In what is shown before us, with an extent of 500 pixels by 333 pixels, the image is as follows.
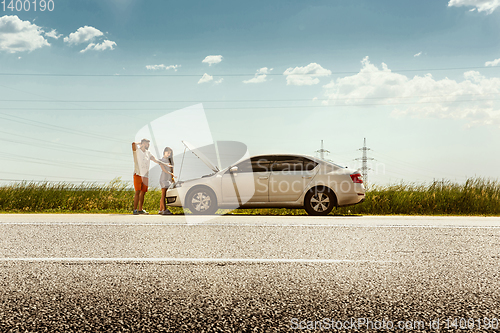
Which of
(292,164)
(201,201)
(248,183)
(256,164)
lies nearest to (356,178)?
(292,164)

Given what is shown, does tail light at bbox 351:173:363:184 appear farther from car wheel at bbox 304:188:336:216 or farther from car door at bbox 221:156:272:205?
car door at bbox 221:156:272:205

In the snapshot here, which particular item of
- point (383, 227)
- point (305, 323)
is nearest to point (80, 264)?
point (305, 323)

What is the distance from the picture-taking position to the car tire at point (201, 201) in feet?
38.9

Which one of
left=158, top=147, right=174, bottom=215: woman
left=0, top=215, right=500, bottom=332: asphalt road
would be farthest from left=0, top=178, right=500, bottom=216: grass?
left=0, top=215, right=500, bottom=332: asphalt road

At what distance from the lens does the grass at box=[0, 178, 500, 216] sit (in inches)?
569

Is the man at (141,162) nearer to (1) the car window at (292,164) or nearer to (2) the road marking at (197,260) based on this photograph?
(1) the car window at (292,164)

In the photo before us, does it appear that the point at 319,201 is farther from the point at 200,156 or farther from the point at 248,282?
the point at 248,282

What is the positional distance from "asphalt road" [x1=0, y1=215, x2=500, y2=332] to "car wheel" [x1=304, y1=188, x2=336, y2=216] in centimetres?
423

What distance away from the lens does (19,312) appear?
3.29 m

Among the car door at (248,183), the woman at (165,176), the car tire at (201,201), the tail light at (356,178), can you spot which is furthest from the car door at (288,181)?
the woman at (165,176)

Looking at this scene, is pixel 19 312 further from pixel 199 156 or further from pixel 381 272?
pixel 199 156

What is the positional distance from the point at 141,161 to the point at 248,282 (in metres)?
8.95

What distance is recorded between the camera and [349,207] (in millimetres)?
13930

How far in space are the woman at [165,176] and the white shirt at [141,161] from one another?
0.43m
